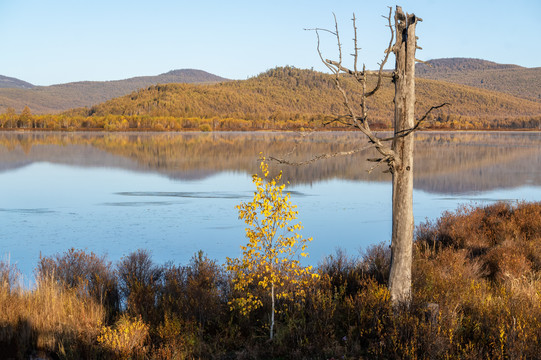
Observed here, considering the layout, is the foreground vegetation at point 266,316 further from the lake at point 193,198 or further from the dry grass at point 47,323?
the lake at point 193,198


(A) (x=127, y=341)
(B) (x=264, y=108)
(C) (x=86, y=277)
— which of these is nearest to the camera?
(A) (x=127, y=341)

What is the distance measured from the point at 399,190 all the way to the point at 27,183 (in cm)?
1677

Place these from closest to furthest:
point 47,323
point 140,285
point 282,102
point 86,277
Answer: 1. point 47,323
2. point 140,285
3. point 86,277
4. point 282,102

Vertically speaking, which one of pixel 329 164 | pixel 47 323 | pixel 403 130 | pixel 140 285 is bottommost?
pixel 47 323

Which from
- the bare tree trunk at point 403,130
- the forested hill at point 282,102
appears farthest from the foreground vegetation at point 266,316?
the forested hill at point 282,102

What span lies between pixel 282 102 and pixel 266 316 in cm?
→ 10587

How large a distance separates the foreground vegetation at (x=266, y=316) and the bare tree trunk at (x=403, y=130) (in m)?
0.57

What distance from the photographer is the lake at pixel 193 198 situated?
31.5 ft

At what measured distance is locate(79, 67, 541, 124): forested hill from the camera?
322ft

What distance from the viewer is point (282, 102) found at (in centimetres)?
10956

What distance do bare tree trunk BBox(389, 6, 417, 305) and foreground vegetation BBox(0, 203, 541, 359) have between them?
57cm

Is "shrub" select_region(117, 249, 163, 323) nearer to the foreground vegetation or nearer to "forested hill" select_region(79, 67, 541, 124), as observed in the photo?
the foreground vegetation

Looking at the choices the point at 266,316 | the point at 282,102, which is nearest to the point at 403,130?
the point at 266,316

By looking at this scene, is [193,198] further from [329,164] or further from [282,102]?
[282,102]
